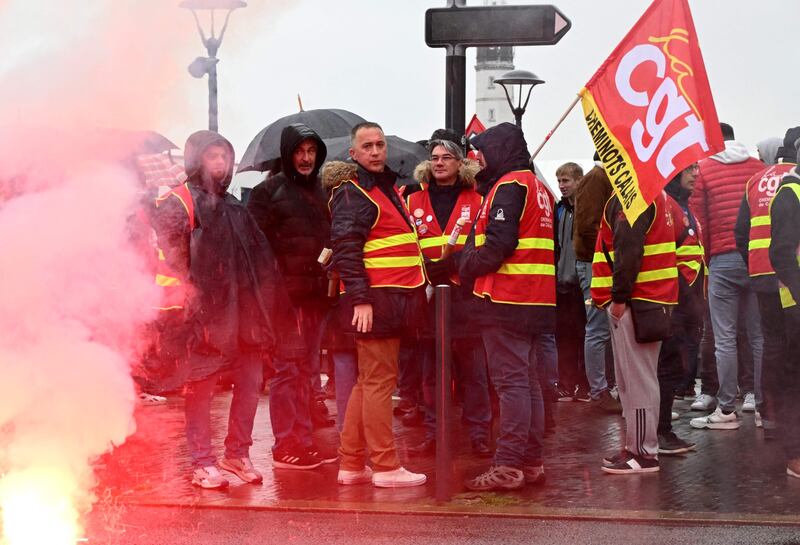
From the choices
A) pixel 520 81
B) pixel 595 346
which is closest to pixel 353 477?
pixel 595 346

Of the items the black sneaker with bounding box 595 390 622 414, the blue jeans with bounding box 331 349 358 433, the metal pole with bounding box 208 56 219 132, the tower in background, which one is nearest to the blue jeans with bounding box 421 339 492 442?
the blue jeans with bounding box 331 349 358 433

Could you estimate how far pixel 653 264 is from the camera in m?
7.64

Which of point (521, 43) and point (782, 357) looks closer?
point (782, 357)

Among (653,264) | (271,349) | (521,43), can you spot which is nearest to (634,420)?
(653,264)

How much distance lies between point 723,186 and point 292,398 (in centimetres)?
413

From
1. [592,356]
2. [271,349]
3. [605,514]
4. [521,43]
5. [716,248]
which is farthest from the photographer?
[592,356]

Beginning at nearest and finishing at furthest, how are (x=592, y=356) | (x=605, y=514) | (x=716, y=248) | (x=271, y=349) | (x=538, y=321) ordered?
1. (x=605, y=514)
2. (x=538, y=321)
3. (x=271, y=349)
4. (x=716, y=248)
5. (x=592, y=356)

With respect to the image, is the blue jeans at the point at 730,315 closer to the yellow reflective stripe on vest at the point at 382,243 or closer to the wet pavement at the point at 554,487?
the wet pavement at the point at 554,487

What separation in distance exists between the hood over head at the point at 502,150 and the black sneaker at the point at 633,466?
1.88 m

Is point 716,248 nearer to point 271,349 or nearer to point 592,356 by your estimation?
point 592,356

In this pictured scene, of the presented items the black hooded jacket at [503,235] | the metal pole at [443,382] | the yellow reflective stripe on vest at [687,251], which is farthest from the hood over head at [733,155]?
the metal pole at [443,382]

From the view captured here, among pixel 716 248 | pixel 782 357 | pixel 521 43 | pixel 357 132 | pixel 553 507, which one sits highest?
pixel 521 43

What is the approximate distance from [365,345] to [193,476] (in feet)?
4.24

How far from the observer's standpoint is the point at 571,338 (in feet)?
39.1
